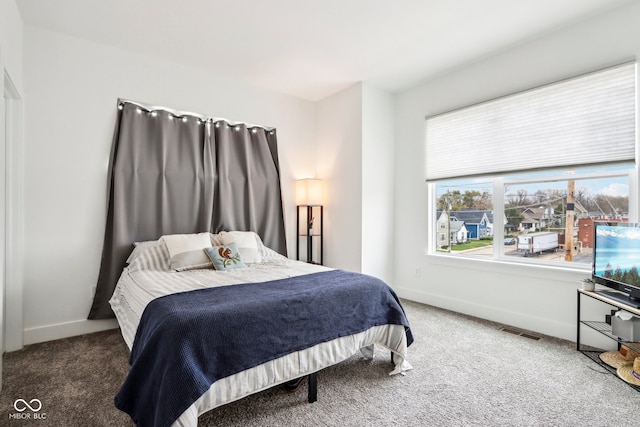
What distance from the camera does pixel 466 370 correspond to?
7.52ft

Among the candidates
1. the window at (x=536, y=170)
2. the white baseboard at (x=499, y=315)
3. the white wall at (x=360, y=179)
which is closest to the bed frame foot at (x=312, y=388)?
the white wall at (x=360, y=179)

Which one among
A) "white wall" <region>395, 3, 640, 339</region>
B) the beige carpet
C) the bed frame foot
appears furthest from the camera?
"white wall" <region>395, 3, 640, 339</region>

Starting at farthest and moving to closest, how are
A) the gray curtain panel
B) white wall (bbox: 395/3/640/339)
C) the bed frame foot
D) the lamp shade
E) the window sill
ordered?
the lamp shade
the gray curtain panel
the window sill
white wall (bbox: 395/3/640/339)
the bed frame foot

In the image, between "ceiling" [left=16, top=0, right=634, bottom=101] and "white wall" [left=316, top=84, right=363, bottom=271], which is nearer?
"ceiling" [left=16, top=0, right=634, bottom=101]

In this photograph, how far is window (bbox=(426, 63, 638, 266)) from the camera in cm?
261

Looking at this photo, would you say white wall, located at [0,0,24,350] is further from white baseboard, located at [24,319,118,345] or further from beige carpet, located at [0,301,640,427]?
beige carpet, located at [0,301,640,427]

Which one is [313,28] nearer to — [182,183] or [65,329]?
[182,183]

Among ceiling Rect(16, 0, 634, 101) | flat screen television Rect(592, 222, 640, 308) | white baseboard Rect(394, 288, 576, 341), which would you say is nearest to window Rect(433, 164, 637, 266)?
flat screen television Rect(592, 222, 640, 308)

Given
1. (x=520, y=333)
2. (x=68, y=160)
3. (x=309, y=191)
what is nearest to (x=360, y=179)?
(x=309, y=191)

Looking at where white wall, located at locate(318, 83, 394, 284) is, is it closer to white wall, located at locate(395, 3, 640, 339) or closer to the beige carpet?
white wall, located at locate(395, 3, 640, 339)

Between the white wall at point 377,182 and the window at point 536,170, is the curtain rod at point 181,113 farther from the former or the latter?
the window at point 536,170

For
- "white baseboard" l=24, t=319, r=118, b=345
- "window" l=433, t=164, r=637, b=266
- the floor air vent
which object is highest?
"window" l=433, t=164, r=637, b=266

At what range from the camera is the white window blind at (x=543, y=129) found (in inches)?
101

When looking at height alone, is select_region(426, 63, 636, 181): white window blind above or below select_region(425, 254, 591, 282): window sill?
above
